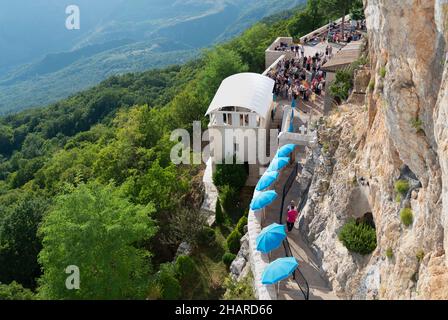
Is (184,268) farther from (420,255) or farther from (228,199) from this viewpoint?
(420,255)

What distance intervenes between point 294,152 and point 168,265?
10.4 m

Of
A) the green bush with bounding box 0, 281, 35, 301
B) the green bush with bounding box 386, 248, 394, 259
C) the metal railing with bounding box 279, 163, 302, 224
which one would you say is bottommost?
the green bush with bounding box 0, 281, 35, 301

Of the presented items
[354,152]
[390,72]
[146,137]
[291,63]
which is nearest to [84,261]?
[354,152]

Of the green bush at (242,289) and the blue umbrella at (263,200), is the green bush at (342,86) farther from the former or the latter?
the green bush at (242,289)

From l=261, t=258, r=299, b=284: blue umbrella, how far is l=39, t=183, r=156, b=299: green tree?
8047 millimetres

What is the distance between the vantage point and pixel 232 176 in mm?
30234

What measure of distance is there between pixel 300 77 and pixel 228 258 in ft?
62.5

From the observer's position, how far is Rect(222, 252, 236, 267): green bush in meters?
24.7

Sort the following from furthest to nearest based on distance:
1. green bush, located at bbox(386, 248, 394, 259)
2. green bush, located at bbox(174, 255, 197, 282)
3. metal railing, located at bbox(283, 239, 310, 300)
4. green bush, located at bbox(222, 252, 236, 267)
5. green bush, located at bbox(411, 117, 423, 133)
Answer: green bush, located at bbox(222, 252, 236, 267) < green bush, located at bbox(174, 255, 197, 282) < metal railing, located at bbox(283, 239, 310, 300) < green bush, located at bbox(386, 248, 394, 259) < green bush, located at bbox(411, 117, 423, 133)

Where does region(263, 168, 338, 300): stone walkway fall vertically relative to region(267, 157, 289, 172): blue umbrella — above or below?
below

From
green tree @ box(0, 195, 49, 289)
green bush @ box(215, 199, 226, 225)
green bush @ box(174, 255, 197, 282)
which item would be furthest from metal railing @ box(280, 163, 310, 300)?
green tree @ box(0, 195, 49, 289)

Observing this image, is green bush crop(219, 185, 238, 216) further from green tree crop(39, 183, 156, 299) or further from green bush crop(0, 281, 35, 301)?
green bush crop(0, 281, 35, 301)

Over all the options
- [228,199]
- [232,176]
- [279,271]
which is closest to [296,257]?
[279,271]

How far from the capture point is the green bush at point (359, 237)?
666 inches
